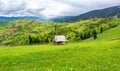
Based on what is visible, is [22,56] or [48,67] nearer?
[48,67]

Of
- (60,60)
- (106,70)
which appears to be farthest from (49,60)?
(106,70)

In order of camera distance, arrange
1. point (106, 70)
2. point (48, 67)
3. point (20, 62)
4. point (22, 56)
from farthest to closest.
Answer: point (22, 56), point (20, 62), point (48, 67), point (106, 70)

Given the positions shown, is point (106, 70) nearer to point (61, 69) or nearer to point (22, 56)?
point (61, 69)

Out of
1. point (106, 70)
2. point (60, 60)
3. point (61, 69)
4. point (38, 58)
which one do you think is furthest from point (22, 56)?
point (106, 70)

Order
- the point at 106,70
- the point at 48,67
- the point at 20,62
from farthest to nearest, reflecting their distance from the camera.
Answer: the point at 20,62 < the point at 48,67 < the point at 106,70

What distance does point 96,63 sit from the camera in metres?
45.1

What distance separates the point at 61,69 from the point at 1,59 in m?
13.7

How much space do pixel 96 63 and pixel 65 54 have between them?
11088mm

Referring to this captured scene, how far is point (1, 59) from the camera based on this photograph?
4941cm

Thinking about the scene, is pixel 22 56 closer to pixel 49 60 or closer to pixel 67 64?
pixel 49 60

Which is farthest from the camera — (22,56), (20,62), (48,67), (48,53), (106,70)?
(48,53)

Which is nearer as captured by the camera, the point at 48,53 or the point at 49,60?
the point at 49,60

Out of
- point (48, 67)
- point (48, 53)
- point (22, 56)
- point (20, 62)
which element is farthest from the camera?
point (48, 53)

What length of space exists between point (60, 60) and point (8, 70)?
1022 cm
